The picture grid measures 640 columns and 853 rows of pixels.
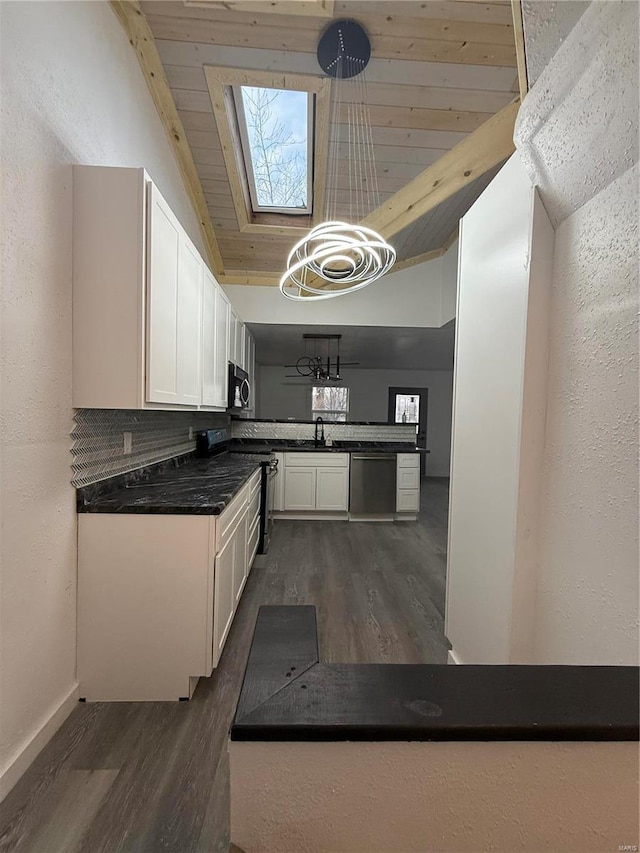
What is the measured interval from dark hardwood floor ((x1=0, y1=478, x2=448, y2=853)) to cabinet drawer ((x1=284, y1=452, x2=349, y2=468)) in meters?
1.88

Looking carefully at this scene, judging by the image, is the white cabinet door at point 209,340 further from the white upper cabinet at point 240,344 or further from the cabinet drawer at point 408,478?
the cabinet drawer at point 408,478

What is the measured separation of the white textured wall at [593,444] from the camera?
0.95 meters

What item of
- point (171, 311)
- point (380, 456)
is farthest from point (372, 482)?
point (171, 311)

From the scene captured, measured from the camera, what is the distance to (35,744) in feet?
4.50

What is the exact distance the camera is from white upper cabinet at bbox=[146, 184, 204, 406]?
1.66 m

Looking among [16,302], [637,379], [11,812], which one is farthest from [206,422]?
[637,379]

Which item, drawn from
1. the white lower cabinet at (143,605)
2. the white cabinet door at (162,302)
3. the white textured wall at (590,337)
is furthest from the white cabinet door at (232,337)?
the white textured wall at (590,337)

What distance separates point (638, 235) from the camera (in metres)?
0.92

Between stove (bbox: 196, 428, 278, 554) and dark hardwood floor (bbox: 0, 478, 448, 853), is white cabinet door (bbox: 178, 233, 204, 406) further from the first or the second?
dark hardwood floor (bbox: 0, 478, 448, 853)

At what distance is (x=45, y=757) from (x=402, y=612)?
1.92 meters

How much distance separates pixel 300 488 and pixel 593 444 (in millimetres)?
3706

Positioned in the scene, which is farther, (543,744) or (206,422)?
(206,422)

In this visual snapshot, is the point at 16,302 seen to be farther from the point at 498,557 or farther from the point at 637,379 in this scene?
the point at 498,557

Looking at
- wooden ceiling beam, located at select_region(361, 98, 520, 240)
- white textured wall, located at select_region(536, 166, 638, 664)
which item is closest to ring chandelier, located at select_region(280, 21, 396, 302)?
wooden ceiling beam, located at select_region(361, 98, 520, 240)
